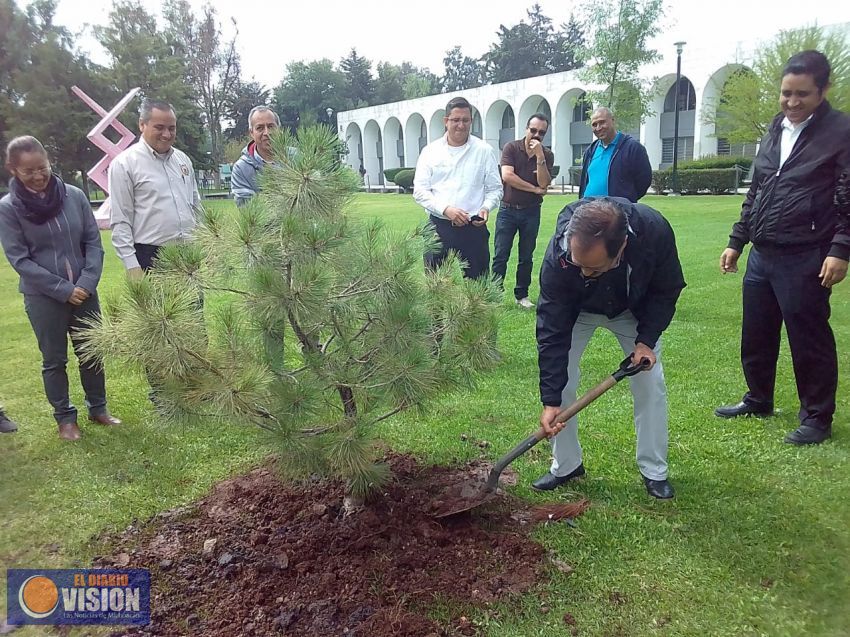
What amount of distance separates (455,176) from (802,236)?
7.69ft

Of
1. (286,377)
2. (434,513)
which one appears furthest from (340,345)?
(434,513)

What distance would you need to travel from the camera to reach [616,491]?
2.95 meters

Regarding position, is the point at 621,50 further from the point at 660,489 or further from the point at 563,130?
the point at 660,489

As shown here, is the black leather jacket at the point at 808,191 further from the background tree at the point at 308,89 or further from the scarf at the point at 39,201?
the background tree at the point at 308,89

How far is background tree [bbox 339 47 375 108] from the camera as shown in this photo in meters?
67.4

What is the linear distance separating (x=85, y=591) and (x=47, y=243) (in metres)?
2.11

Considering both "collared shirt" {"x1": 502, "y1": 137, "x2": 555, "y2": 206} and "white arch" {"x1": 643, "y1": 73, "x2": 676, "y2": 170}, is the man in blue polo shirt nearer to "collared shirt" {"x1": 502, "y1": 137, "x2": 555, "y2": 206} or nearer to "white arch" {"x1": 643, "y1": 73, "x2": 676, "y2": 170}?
"collared shirt" {"x1": 502, "y1": 137, "x2": 555, "y2": 206}

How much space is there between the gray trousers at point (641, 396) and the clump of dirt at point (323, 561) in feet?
2.10

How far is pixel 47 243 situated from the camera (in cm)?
356

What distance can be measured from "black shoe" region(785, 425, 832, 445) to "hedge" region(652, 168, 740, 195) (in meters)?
19.4

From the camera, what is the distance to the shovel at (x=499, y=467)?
2.61 m

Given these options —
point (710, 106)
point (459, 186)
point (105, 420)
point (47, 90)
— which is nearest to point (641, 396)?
point (459, 186)

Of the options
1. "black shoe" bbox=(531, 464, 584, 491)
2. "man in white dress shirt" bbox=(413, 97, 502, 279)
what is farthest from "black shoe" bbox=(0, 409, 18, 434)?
"black shoe" bbox=(531, 464, 584, 491)

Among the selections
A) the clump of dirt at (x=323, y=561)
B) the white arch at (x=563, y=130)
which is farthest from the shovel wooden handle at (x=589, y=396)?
the white arch at (x=563, y=130)
